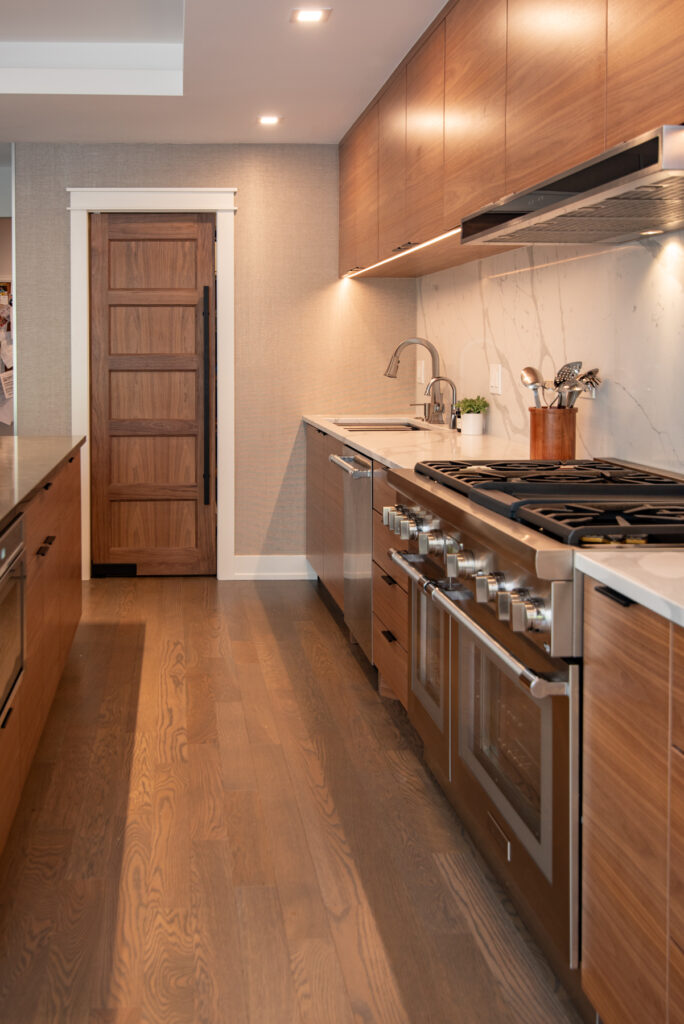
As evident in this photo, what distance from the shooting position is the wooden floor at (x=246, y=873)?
2.00m

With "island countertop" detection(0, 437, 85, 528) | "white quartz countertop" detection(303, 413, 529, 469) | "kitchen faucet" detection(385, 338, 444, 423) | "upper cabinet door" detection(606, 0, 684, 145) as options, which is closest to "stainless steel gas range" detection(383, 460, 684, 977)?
"white quartz countertop" detection(303, 413, 529, 469)

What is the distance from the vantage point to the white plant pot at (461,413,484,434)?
4.36 m

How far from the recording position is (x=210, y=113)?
5109mm

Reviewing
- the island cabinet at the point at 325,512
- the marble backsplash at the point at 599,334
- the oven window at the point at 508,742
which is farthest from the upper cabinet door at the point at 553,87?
the island cabinet at the point at 325,512

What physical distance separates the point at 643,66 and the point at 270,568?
4.34m

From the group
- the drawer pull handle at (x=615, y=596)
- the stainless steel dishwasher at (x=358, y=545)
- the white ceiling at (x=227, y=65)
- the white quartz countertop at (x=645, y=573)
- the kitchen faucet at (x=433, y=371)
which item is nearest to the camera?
the white quartz countertop at (x=645, y=573)

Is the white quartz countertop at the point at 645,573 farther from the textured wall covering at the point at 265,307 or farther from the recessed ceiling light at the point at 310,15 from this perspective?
the textured wall covering at the point at 265,307

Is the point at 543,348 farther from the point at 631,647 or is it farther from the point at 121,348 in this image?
the point at 121,348

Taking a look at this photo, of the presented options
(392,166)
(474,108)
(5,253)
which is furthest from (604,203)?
(5,253)

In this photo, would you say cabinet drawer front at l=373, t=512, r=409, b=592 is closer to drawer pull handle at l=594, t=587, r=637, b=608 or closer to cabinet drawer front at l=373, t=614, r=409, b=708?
cabinet drawer front at l=373, t=614, r=409, b=708

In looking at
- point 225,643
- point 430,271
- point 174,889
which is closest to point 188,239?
point 430,271

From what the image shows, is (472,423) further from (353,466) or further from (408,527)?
Answer: (408,527)

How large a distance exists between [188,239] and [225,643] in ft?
8.04

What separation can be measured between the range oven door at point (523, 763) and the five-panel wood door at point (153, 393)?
372 cm
